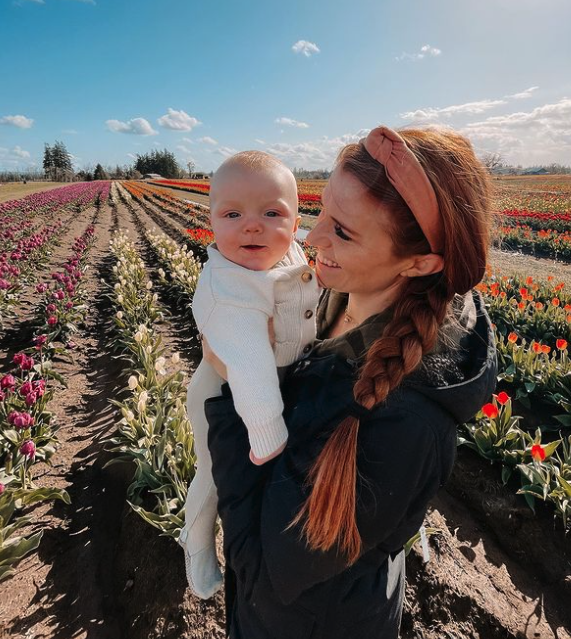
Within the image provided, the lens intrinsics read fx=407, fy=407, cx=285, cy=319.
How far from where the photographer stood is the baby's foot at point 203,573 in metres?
1.73

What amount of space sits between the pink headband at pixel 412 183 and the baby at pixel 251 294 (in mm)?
448

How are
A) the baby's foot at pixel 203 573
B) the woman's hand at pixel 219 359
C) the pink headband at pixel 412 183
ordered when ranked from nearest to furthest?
1. the pink headband at pixel 412 183
2. the woman's hand at pixel 219 359
3. the baby's foot at pixel 203 573

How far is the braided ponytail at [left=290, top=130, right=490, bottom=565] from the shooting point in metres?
0.89

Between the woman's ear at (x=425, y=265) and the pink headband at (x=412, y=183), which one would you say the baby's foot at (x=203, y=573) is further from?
the pink headband at (x=412, y=183)

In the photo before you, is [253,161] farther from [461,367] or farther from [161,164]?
[161,164]

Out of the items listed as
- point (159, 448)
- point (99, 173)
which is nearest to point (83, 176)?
point (99, 173)

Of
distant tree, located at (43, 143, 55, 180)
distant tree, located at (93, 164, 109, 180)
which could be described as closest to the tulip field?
distant tree, located at (93, 164, 109, 180)

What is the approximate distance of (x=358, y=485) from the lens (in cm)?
91

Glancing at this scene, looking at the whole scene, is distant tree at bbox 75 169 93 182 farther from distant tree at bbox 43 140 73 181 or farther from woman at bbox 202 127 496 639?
woman at bbox 202 127 496 639

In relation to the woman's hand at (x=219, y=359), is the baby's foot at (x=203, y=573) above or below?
below

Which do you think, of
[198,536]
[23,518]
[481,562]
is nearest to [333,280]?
[198,536]

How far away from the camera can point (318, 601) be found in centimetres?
106

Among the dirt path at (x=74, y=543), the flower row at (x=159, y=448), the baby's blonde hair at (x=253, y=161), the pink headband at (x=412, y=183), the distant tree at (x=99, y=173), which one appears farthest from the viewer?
the distant tree at (x=99, y=173)

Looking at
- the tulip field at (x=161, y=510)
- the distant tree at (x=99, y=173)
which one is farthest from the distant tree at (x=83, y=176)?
the tulip field at (x=161, y=510)
